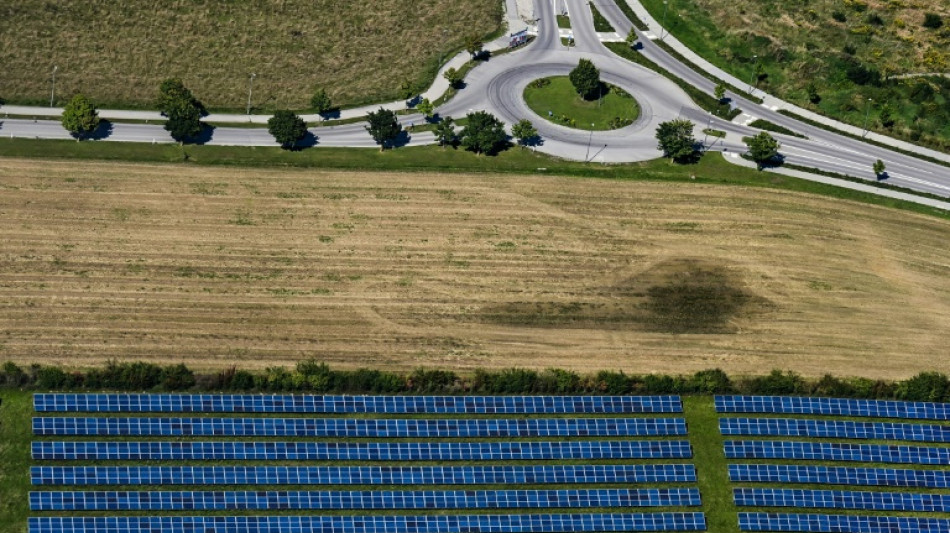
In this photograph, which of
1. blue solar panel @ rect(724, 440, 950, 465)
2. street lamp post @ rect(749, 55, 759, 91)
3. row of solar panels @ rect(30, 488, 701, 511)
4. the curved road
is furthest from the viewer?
street lamp post @ rect(749, 55, 759, 91)

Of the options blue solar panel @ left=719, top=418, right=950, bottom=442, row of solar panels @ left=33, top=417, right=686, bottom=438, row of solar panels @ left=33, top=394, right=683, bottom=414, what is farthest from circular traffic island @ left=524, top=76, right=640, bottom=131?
blue solar panel @ left=719, top=418, right=950, bottom=442

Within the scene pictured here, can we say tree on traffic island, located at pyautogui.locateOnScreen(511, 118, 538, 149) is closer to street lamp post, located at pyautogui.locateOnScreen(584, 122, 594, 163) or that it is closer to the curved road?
the curved road

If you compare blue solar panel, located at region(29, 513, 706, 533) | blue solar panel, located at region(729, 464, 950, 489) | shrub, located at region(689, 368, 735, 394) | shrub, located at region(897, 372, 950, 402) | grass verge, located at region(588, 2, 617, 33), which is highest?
grass verge, located at region(588, 2, 617, 33)

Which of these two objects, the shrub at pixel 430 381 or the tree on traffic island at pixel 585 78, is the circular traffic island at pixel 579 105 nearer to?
the tree on traffic island at pixel 585 78

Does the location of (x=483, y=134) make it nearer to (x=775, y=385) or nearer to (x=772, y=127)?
(x=772, y=127)

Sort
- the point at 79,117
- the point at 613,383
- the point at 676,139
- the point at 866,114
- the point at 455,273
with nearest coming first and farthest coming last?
the point at 613,383 → the point at 455,273 → the point at 79,117 → the point at 676,139 → the point at 866,114

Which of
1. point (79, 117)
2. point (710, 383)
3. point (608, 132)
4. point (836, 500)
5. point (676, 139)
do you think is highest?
point (676, 139)

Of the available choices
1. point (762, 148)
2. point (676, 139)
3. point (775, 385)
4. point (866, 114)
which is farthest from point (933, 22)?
point (775, 385)
